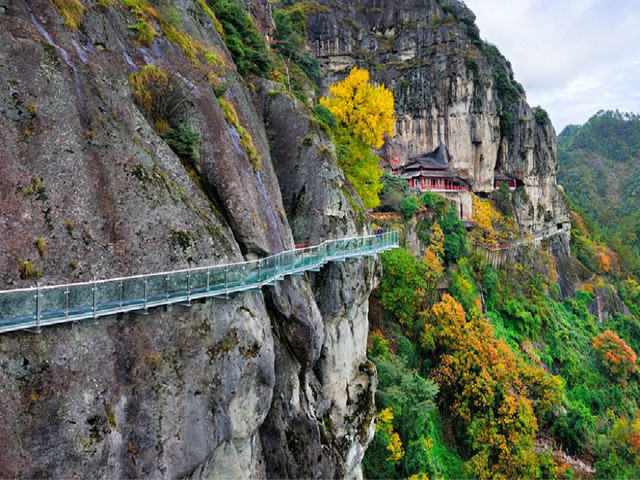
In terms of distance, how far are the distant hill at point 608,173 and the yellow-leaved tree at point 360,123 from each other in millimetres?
61342

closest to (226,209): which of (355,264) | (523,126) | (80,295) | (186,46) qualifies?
(80,295)

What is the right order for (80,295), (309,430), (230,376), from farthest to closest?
(309,430) → (230,376) → (80,295)

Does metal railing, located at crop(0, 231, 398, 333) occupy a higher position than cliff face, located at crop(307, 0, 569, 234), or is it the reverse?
cliff face, located at crop(307, 0, 569, 234)

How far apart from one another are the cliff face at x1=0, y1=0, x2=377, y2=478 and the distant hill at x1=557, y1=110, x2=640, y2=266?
74702 millimetres

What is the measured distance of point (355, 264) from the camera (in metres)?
19.7

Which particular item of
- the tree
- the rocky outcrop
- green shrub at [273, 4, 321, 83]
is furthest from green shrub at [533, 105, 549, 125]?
the rocky outcrop

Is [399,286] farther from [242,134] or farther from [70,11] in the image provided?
[70,11]

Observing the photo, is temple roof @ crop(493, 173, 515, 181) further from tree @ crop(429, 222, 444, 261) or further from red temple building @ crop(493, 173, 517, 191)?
tree @ crop(429, 222, 444, 261)

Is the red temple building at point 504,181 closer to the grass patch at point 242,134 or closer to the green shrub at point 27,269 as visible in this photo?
the grass patch at point 242,134

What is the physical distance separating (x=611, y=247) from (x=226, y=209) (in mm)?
74263

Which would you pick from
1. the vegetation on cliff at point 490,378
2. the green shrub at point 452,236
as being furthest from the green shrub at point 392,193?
the green shrub at point 452,236

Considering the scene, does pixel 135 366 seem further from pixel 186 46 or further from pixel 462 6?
pixel 462 6

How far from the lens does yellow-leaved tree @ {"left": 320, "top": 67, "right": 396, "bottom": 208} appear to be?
2691 cm

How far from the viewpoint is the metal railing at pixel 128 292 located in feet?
24.5
